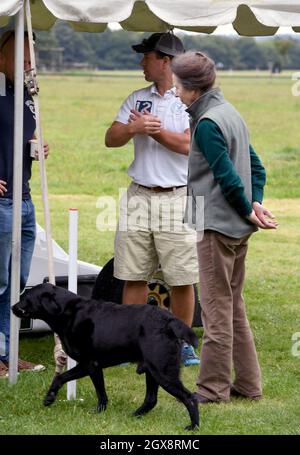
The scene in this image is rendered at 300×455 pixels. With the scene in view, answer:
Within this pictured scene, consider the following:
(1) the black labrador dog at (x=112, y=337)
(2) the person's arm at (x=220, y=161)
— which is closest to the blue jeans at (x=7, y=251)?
(1) the black labrador dog at (x=112, y=337)

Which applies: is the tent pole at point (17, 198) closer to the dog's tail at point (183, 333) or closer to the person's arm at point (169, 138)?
the person's arm at point (169, 138)

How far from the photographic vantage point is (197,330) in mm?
8211

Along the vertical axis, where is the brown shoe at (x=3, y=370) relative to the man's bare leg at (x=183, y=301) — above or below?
below

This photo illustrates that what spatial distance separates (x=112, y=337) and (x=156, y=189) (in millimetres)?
1563

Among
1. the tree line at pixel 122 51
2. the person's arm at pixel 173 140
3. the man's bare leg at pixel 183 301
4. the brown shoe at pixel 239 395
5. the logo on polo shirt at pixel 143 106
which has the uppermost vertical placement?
the tree line at pixel 122 51

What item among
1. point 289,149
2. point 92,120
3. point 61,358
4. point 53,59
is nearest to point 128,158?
→ point 289,149

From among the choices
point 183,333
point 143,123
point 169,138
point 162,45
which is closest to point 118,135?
point 143,123

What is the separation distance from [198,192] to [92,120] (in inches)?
1002

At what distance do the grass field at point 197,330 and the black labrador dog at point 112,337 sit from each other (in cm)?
19

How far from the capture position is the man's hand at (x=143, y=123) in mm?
6633

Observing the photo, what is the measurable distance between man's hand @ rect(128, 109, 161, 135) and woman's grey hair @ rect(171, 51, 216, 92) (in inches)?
36.0

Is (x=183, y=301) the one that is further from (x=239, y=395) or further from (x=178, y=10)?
(x=178, y=10)

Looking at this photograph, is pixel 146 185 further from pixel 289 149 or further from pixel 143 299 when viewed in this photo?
pixel 289 149

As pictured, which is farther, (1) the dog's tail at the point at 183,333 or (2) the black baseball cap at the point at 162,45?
(2) the black baseball cap at the point at 162,45
